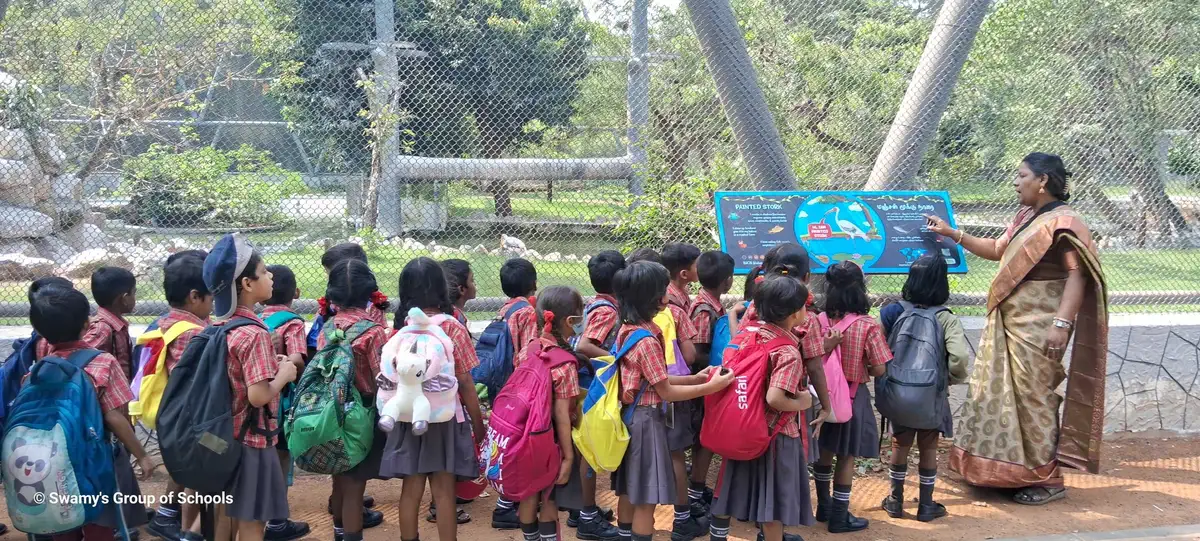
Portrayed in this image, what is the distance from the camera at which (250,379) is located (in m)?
3.30

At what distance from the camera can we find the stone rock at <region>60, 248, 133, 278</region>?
5.70m

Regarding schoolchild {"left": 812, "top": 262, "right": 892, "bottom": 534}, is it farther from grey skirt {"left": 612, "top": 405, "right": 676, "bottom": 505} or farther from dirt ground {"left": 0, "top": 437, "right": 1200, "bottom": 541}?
grey skirt {"left": 612, "top": 405, "right": 676, "bottom": 505}

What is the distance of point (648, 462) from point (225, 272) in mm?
1817

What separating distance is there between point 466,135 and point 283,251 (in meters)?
1.31

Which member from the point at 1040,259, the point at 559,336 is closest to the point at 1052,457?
the point at 1040,259

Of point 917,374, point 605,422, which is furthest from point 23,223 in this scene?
point 917,374

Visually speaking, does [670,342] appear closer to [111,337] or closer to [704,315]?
[704,315]

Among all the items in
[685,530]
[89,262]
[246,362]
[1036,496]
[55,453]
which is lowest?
[685,530]

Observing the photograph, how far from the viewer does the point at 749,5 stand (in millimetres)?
5934

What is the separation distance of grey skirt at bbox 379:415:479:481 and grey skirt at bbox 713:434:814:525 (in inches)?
42.6

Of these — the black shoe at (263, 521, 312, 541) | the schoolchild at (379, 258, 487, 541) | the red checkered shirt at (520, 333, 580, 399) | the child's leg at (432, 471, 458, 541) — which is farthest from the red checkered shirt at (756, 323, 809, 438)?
the black shoe at (263, 521, 312, 541)

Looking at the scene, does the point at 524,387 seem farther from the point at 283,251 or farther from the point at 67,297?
the point at 283,251

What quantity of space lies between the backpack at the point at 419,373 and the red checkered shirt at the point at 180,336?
0.73 m

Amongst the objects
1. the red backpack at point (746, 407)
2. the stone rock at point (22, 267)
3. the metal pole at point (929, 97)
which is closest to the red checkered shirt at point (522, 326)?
the red backpack at point (746, 407)
